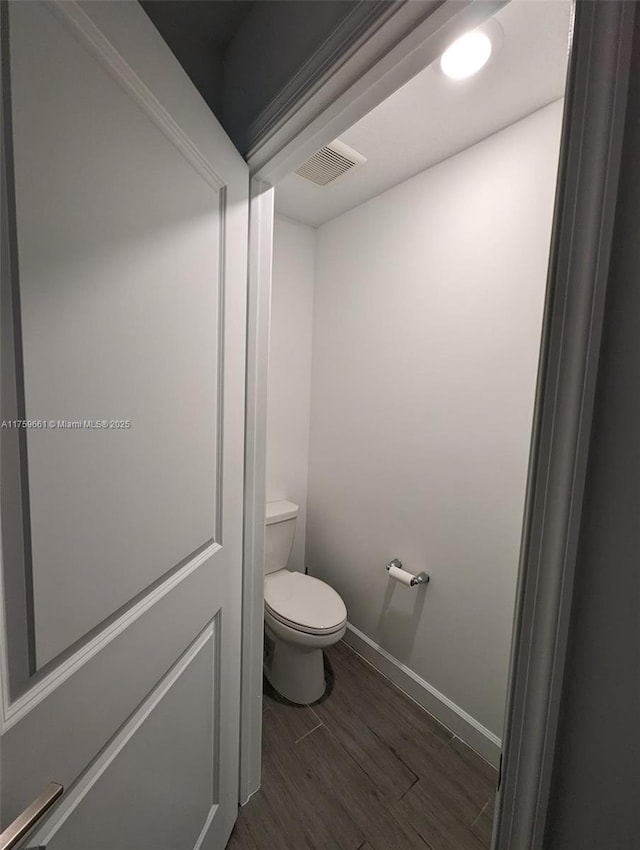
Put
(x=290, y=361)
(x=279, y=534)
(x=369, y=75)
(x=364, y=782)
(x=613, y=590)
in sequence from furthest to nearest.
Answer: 1. (x=290, y=361)
2. (x=279, y=534)
3. (x=364, y=782)
4. (x=369, y=75)
5. (x=613, y=590)

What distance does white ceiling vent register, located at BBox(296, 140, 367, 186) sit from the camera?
137 centimetres

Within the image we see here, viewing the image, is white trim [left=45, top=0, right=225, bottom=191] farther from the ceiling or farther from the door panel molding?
the ceiling

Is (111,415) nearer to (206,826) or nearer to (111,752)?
(111,752)

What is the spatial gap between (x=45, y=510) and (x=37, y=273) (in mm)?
323

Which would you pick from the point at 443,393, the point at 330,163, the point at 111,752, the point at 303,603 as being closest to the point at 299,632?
the point at 303,603

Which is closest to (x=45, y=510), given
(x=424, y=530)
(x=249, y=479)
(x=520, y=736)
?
(x=249, y=479)

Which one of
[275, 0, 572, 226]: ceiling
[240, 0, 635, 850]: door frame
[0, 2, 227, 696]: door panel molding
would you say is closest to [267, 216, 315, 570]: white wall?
[275, 0, 572, 226]: ceiling

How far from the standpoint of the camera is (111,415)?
1.92 feet

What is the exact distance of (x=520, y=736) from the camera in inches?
18.2

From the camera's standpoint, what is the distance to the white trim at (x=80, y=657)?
0.43m

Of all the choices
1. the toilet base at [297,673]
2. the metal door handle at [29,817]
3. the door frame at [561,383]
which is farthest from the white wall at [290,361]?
the metal door handle at [29,817]

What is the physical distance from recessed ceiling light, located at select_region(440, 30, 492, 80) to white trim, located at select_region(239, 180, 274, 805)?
2.23 feet

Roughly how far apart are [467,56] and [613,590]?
1.45m

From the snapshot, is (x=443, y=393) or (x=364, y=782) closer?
(x=364, y=782)
